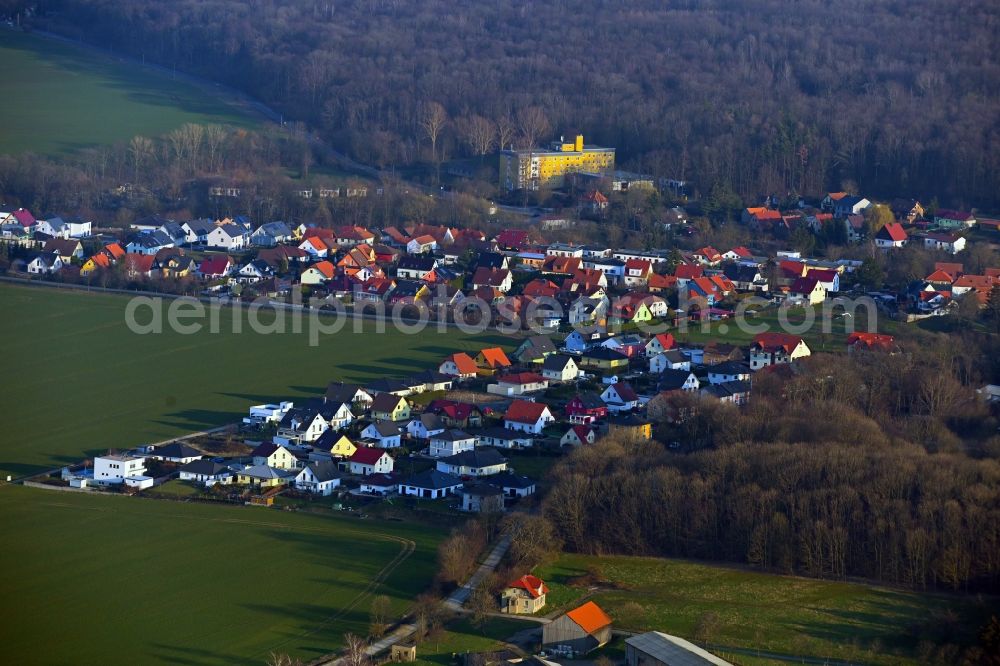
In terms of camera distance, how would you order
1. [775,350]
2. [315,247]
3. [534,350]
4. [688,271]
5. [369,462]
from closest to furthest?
1. [369,462]
2. [775,350]
3. [534,350]
4. [688,271]
5. [315,247]

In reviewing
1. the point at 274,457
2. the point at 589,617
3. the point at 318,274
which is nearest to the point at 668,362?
the point at 274,457

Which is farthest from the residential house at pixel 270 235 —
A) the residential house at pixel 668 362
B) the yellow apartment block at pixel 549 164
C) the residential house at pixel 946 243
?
the residential house at pixel 946 243

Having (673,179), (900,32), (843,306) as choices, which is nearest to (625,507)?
(843,306)

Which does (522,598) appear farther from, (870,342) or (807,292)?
(807,292)

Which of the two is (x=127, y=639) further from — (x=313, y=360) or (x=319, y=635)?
(x=313, y=360)

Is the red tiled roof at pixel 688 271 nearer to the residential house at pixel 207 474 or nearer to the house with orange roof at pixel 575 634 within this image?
the residential house at pixel 207 474
